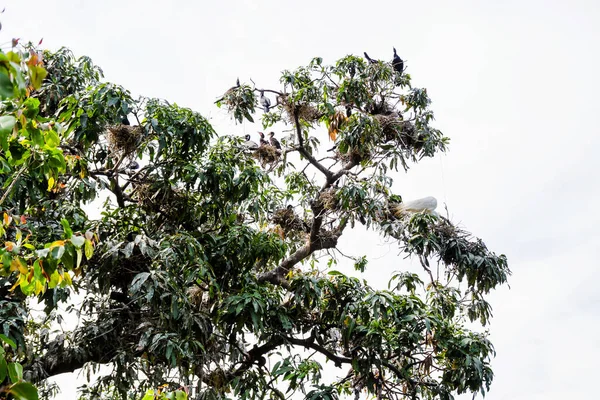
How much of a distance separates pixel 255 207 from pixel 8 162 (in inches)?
82.7

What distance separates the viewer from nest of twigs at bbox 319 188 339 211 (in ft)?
13.7

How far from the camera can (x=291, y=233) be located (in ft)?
14.8

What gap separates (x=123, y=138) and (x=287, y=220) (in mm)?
1326

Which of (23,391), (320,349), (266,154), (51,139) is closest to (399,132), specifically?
(266,154)

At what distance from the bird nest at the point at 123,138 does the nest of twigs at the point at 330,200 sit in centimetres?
132

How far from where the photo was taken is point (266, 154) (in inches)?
176

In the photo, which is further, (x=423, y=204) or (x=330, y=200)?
(x=423, y=204)

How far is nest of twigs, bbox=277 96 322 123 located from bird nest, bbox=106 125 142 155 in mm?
1331

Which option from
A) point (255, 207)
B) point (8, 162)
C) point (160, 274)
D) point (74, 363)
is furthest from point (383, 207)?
point (8, 162)

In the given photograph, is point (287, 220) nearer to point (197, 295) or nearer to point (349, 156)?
point (349, 156)

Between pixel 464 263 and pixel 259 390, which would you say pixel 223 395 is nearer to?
pixel 259 390

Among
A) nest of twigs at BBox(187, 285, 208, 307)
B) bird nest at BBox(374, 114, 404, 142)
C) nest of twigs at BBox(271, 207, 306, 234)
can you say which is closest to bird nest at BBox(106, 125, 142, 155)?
nest of twigs at BBox(187, 285, 208, 307)

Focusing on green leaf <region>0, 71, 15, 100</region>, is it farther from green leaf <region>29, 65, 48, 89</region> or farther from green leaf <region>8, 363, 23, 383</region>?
green leaf <region>8, 363, 23, 383</region>

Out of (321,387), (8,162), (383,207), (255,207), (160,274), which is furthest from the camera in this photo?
(383,207)
